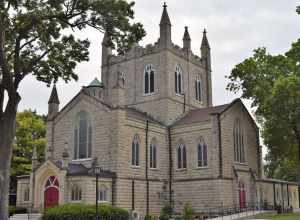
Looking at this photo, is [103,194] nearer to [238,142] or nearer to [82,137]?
[82,137]

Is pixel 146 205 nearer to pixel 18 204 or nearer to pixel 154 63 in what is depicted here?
pixel 18 204

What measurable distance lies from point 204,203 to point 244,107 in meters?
12.2

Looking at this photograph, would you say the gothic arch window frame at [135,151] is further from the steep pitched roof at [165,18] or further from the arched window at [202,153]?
the steep pitched roof at [165,18]

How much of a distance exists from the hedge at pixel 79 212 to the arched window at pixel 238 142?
15.4 m

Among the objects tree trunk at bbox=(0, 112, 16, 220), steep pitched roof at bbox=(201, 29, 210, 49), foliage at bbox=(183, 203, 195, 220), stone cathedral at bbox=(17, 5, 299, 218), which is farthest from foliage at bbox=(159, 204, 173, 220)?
steep pitched roof at bbox=(201, 29, 210, 49)

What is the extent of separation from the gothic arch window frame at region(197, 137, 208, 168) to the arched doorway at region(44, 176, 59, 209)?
13228 mm

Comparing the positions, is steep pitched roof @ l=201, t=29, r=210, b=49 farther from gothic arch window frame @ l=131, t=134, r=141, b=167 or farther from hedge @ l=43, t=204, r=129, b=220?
hedge @ l=43, t=204, r=129, b=220

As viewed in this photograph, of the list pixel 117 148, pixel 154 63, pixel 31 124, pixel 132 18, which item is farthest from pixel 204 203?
pixel 31 124

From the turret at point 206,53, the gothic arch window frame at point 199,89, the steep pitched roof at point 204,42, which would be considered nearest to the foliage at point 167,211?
the gothic arch window frame at point 199,89

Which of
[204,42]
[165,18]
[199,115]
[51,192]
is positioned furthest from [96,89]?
[51,192]

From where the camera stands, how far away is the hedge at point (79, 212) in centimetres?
3052

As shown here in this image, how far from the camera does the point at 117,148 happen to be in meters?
37.7

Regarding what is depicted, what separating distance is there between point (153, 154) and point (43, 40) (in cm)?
2115

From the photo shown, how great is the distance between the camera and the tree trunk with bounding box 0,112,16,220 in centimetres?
2153
